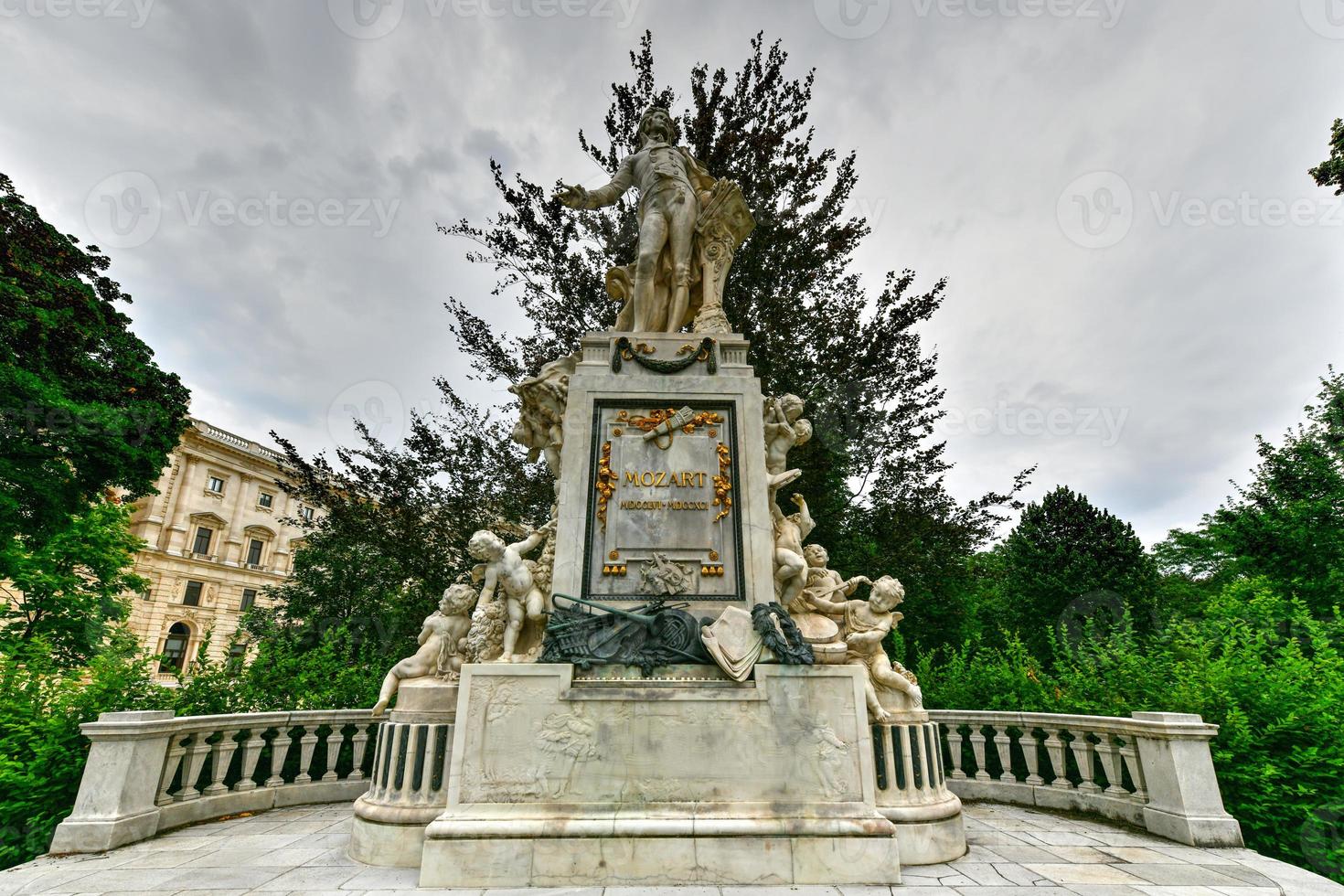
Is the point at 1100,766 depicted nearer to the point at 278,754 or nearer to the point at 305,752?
the point at 305,752

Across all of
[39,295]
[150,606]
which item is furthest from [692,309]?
[150,606]

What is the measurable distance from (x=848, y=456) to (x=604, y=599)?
916 cm

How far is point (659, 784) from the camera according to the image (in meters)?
4.53

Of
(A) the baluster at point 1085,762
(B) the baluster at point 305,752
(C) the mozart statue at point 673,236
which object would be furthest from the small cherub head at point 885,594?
(B) the baluster at point 305,752

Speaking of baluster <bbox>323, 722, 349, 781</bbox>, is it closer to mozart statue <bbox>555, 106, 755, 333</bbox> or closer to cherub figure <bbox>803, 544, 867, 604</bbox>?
cherub figure <bbox>803, 544, 867, 604</bbox>

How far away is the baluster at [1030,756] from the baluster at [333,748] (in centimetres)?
805

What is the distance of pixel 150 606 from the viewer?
37.7 meters

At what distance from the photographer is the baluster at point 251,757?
21.2 ft

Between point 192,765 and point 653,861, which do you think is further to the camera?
point 192,765

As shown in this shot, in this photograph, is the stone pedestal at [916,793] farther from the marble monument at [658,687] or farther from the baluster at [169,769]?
the baluster at [169,769]

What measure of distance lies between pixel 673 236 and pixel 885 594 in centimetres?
514
